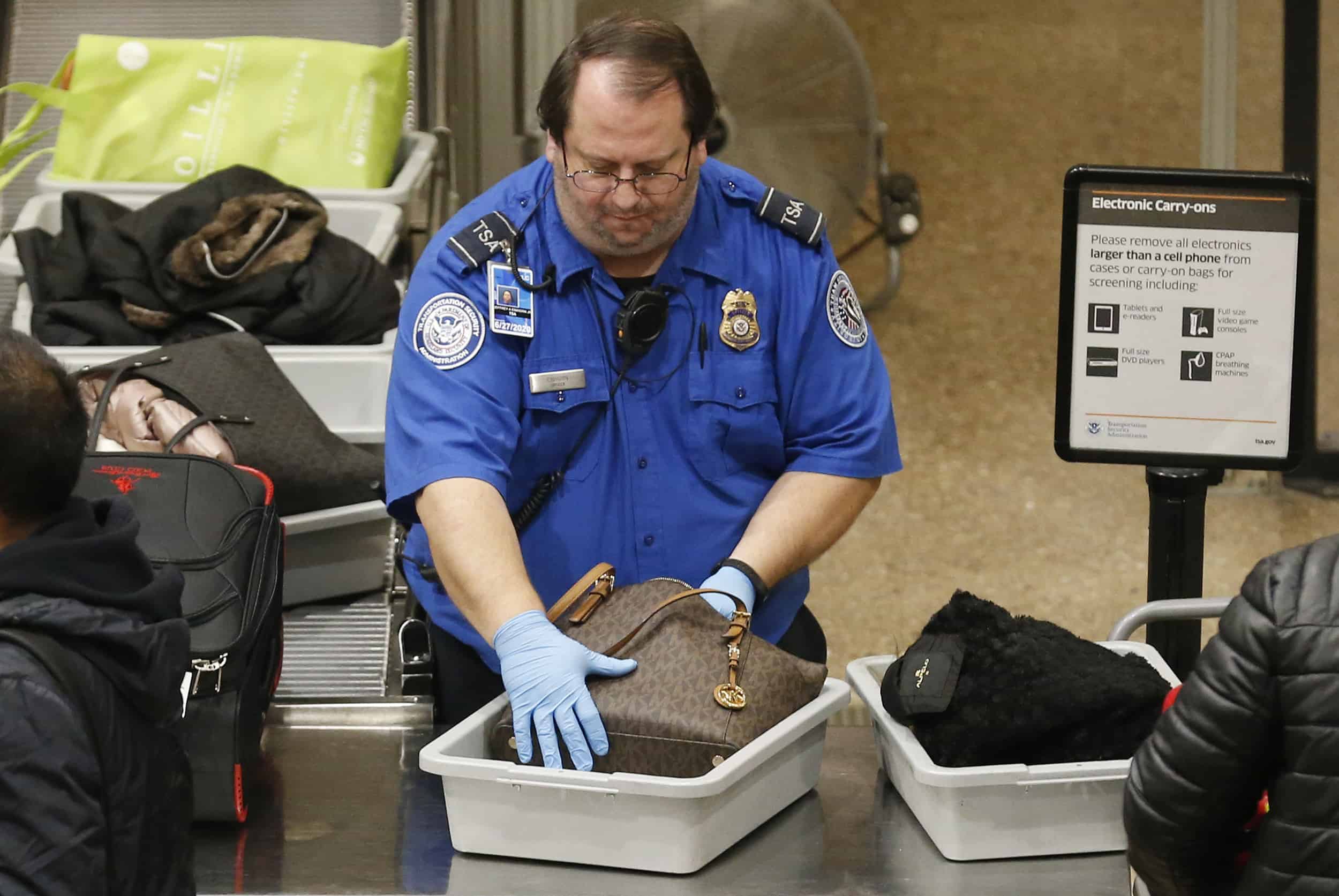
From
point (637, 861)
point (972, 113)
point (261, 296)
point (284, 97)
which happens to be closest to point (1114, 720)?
point (637, 861)

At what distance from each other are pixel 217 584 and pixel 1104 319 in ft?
3.70

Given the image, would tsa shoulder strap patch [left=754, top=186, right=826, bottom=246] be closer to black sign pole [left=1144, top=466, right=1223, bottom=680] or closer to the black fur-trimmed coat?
black sign pole [left=1144, top=466, right=1223, bottom=680]

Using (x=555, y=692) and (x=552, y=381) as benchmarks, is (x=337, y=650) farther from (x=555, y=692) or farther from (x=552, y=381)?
(x=555, y=692)

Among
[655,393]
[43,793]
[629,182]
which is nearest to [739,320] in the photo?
[655,393]

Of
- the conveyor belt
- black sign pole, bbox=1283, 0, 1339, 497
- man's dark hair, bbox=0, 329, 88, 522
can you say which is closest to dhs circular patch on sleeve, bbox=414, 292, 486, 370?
the conveyor belt

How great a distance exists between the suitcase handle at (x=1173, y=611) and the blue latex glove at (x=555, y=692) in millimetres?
600

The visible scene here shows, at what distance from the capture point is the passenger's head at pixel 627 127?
1870 mm

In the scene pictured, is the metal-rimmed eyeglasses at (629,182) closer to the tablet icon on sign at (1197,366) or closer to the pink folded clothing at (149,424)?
the tablet icon on sign at (1197,366)

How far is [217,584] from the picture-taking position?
1874 mm

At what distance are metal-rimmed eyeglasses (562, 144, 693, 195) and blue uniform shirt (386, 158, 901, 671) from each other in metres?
0.12

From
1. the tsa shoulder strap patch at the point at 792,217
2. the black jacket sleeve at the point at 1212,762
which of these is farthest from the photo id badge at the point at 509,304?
the black jacket sleeve at the point at 1212,762

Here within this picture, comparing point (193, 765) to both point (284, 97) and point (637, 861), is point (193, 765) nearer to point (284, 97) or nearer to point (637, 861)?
point (637, 861)

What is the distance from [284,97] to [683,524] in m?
1.91

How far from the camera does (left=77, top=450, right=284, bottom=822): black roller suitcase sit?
68.1 inches
